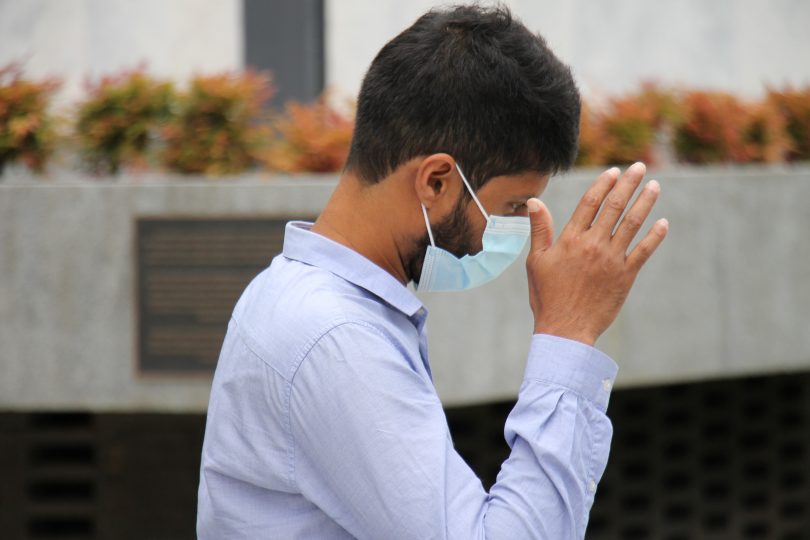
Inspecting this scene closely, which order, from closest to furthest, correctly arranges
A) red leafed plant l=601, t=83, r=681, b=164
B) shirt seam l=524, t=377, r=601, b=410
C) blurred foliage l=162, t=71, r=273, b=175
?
shirt seam l=524, t=377, r=601, b=410
blurred foliage l=162, t=71, r=273, b=175
red leafed plant l=601, t=83, r=681, b=164

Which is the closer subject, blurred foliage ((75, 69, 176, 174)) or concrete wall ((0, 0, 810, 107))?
blurred foliage ((75, 69, 176, 174))

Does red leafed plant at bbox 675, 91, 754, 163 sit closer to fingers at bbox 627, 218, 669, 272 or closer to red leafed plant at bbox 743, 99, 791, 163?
red leafed plant at bbox 743, 99, 791, 163

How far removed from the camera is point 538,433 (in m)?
1.49

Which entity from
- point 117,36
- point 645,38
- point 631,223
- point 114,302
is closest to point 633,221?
point 631,223

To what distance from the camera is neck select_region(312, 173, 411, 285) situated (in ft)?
5.41

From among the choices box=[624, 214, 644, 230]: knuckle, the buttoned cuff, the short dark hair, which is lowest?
the buttoned cuff

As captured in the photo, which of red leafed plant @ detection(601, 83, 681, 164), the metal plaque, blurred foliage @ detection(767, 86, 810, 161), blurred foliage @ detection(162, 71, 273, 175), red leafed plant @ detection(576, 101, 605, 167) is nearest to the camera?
the metal plaque

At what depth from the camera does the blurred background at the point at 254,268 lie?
439 centimetres

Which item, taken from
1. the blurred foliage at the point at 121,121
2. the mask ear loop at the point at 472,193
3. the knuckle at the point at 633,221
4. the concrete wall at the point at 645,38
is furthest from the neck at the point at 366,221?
the concrete wall at the point at 645,38

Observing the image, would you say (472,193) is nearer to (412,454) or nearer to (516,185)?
(516,185)

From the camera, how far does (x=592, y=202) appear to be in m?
1.60

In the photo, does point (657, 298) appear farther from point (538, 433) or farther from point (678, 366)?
point (538, 433)

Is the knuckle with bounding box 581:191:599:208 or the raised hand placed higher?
the knuckle with bounding box 581:191:599:208

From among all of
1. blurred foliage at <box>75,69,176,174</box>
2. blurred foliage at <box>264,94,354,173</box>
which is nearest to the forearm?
blurred foliage at <box>264,94,354,173</box>
